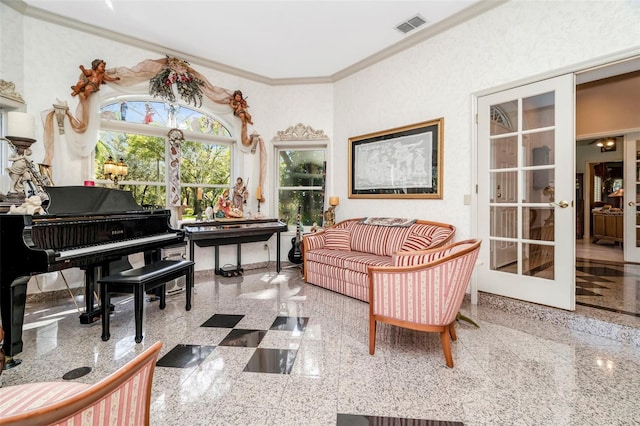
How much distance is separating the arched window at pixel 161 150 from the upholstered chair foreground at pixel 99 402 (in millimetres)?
3142

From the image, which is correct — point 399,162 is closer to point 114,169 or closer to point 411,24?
point 411,24

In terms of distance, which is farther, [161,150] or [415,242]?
[161,150]

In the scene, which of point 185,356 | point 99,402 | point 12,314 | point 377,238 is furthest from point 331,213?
point 99,402

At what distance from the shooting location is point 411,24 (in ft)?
11.7

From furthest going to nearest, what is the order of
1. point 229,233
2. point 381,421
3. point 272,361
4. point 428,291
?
point 229,233 < point 272,361 < point 428,291 < point 381,421

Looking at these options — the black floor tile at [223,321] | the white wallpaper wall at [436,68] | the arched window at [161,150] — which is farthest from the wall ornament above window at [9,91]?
the black floor tile at [223,321]

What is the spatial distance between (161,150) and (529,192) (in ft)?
15.1

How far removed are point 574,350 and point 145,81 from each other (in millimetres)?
5280

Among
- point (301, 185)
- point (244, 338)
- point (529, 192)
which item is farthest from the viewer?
point (301, 185)

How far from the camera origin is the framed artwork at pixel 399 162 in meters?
3.75

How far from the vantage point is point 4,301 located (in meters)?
1.99

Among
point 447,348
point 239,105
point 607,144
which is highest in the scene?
point 239,105

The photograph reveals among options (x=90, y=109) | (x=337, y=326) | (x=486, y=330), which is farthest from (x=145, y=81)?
(x=486, y=330)

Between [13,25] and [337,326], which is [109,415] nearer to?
[337,326]
